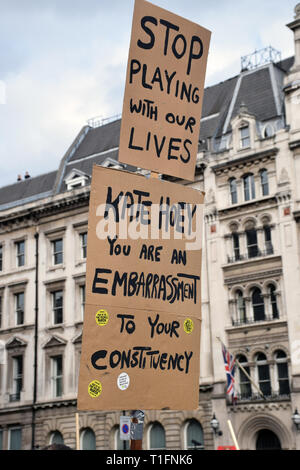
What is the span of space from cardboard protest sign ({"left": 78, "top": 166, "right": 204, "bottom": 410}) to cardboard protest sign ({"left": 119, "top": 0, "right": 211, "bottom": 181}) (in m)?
0.38

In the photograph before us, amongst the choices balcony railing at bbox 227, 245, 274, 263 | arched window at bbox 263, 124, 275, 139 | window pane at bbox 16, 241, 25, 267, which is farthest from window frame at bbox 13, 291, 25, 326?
arched window at bbox 263, 124, 275, 139

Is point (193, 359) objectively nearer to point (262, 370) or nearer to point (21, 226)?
point (262, 370)

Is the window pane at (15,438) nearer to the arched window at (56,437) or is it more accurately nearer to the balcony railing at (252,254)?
the arched window at (56,437)

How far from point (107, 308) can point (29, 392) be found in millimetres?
36184

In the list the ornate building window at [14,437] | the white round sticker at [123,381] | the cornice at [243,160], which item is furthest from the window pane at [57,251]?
the white round sticker at [123,381]

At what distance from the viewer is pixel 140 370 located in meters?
7.86

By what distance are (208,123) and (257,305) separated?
39.8ft

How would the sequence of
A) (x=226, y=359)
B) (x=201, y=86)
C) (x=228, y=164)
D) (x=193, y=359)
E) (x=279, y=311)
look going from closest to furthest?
(x=193, y=359), (x=201, y=86), (x=226, y=359), (x=279, y=311), (x=228, y=164)

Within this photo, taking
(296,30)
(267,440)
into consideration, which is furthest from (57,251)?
(296,30)

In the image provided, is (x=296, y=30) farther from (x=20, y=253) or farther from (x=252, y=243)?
(x=20, y=253)

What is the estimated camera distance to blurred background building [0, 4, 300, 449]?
110ft

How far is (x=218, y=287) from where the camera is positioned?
36062mm

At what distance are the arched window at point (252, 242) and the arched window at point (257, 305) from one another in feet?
5.96

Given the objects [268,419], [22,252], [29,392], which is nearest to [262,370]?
[268,419]
